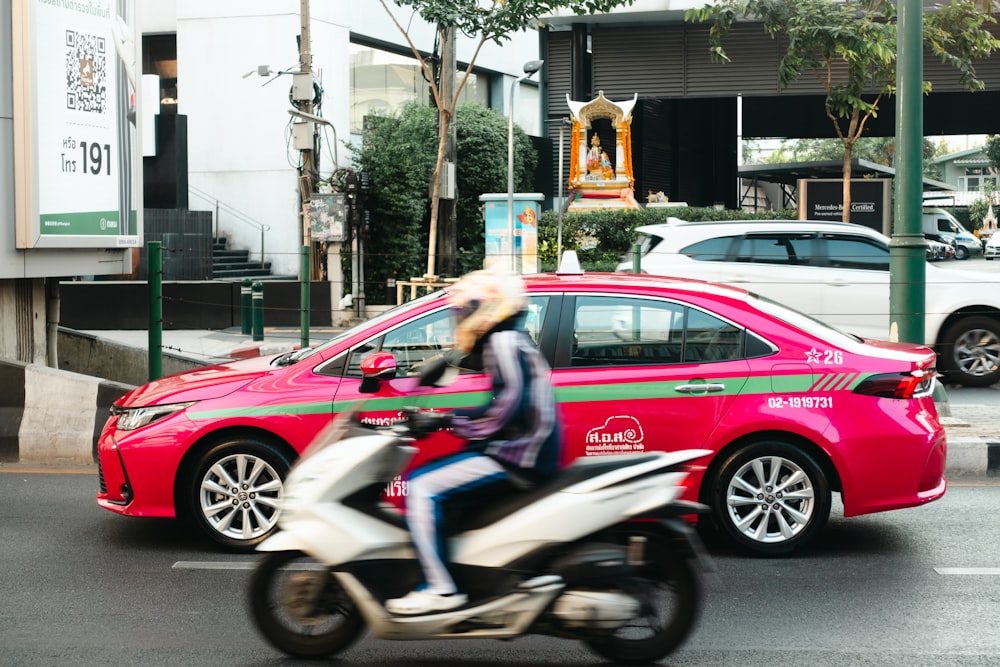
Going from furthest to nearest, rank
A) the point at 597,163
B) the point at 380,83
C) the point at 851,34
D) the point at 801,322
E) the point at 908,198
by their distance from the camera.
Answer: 1. the point at 380,83
2. the point at 597,163
3. the point at 851,34
4. the point at 908,198
5. the point at 801,322

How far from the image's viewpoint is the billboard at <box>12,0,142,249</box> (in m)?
10.0

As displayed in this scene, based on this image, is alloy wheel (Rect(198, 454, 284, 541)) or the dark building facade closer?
alloy wheel (Rect(198, 454, 284, 541))

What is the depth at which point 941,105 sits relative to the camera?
42.3 m

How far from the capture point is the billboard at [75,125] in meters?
10.0

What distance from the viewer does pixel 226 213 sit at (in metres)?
28.8

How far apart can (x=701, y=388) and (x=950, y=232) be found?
4198 cm

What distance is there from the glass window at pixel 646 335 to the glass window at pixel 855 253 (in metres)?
8.11

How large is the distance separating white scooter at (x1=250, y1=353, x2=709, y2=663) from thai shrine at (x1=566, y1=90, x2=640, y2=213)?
25.9 meters

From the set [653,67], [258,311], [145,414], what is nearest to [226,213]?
[258,311]

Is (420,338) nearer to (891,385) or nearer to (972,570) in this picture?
(891,385)

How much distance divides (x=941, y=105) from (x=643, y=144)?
1197cm

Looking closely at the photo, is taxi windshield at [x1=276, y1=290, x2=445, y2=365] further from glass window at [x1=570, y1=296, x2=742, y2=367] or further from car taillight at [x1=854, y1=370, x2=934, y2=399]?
car taillight at [x1=854, y1=370, x2=934, y2=399]

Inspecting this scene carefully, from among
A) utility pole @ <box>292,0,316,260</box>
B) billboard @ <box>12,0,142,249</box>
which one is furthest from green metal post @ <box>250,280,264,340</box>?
billboard @ <box>12,0,142,249</box>

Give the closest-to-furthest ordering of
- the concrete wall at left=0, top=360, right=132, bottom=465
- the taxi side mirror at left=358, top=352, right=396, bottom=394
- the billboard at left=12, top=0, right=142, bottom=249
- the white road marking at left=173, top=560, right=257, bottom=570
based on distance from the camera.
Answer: the taxi side mirror at left=358, top=352, right=396, bottom=394, the white road marking at left=173, top=560, right=257, bottom=570, the concrete wall at left=0, top=360, right=132, bottom=465, the billboard at left=12, top=0, right=142, bottom=249
